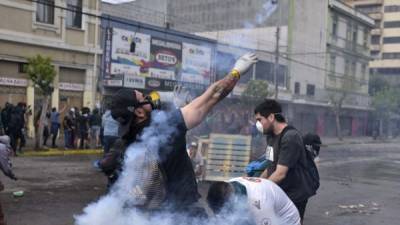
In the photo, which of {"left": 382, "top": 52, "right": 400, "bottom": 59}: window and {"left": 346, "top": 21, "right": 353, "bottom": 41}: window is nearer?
{"left": 346, "top": 21, "right": 353, "bottom": 41}: window

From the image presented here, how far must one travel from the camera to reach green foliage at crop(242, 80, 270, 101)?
1825cm

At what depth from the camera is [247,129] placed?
1784 cm

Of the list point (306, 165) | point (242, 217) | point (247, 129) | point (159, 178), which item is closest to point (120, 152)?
point (159, 178)

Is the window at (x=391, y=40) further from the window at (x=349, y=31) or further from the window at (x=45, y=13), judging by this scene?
the window at (x=45, y=13)

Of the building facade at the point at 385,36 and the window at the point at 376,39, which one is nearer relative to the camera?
the building facade at the point at 385,36

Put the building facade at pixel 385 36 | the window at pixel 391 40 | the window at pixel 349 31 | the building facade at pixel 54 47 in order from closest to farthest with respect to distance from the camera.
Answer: the building facade at pixel 54 47, the window at pixel 349 31, the building facade at pixel 385 36, the window at pixel 391 40

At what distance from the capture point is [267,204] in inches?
133

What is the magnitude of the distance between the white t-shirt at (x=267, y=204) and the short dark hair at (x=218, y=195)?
137 millimetres

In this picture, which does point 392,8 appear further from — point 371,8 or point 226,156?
point 226,156

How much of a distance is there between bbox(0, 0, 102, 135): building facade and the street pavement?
18.5 ft

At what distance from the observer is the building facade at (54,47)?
20.0 meters

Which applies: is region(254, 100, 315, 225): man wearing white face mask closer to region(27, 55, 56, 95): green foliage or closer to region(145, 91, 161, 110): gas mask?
region(145, 91, 161, 110): gas mask

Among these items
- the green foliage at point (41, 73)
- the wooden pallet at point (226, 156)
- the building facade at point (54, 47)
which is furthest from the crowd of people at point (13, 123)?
the wooden pallet at point (226, 156)

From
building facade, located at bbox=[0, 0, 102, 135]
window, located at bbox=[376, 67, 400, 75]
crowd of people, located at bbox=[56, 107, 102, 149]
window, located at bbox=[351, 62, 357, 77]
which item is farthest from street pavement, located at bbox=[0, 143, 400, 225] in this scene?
window, located at bbox=[376, 67, 400, 75]
